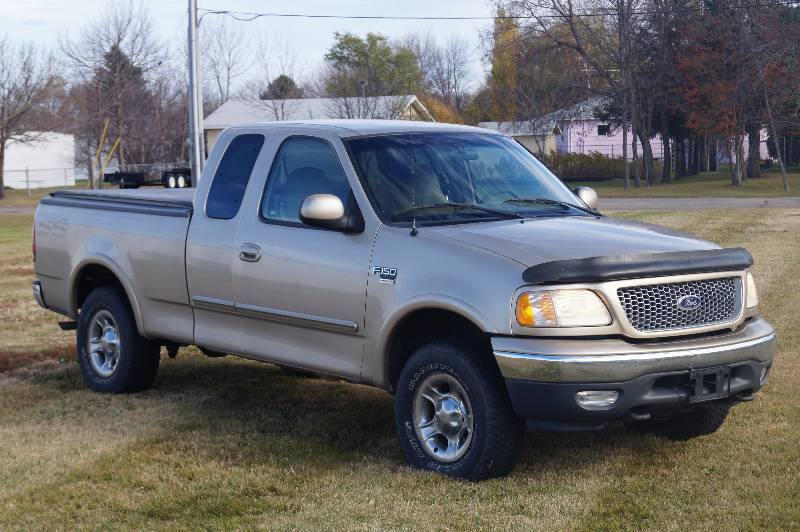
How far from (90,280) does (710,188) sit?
43361 mm

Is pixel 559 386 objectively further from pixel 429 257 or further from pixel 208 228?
pixel 208 228

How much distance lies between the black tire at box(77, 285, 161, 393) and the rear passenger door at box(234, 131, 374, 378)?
52.3 inches

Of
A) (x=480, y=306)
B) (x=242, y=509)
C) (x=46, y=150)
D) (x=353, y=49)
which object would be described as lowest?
(x=242, y=509)

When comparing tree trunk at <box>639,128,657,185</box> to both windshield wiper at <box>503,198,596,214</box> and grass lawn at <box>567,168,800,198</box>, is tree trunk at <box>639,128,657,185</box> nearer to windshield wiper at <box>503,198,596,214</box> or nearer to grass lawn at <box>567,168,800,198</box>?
grass lawn at <box>567,168,800,198</box>

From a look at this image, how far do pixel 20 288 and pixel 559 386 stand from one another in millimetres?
10949

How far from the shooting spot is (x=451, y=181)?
22.2ft

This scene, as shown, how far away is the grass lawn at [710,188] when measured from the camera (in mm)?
43062

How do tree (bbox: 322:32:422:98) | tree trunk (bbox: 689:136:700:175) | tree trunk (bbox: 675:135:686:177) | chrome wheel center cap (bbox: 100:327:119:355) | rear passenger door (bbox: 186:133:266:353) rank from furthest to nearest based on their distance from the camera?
tree (bbox: 322:32:422:98) < tree trunk (bbox: 689:136:700:175) < tree trunk (bbox: 675:135:686:177) < chrome wheel center cap (bbox: 100:327:119:355) < rear passenger door (bbox: 186:133:266:353)

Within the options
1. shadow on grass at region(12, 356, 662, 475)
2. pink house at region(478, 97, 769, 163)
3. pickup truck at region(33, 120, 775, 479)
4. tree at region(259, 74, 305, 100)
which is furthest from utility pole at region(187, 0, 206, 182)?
tree at region(259, 74, 305, 100)

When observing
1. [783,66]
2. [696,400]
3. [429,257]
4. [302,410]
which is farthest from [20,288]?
[783,66]

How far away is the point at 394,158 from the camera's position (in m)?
6.79

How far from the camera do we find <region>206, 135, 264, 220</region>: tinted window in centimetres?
730

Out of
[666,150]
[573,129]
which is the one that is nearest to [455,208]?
[666,150]

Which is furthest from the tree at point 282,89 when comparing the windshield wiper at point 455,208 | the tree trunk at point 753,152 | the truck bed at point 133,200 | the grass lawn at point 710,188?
the windshield wiper at point 455,208
